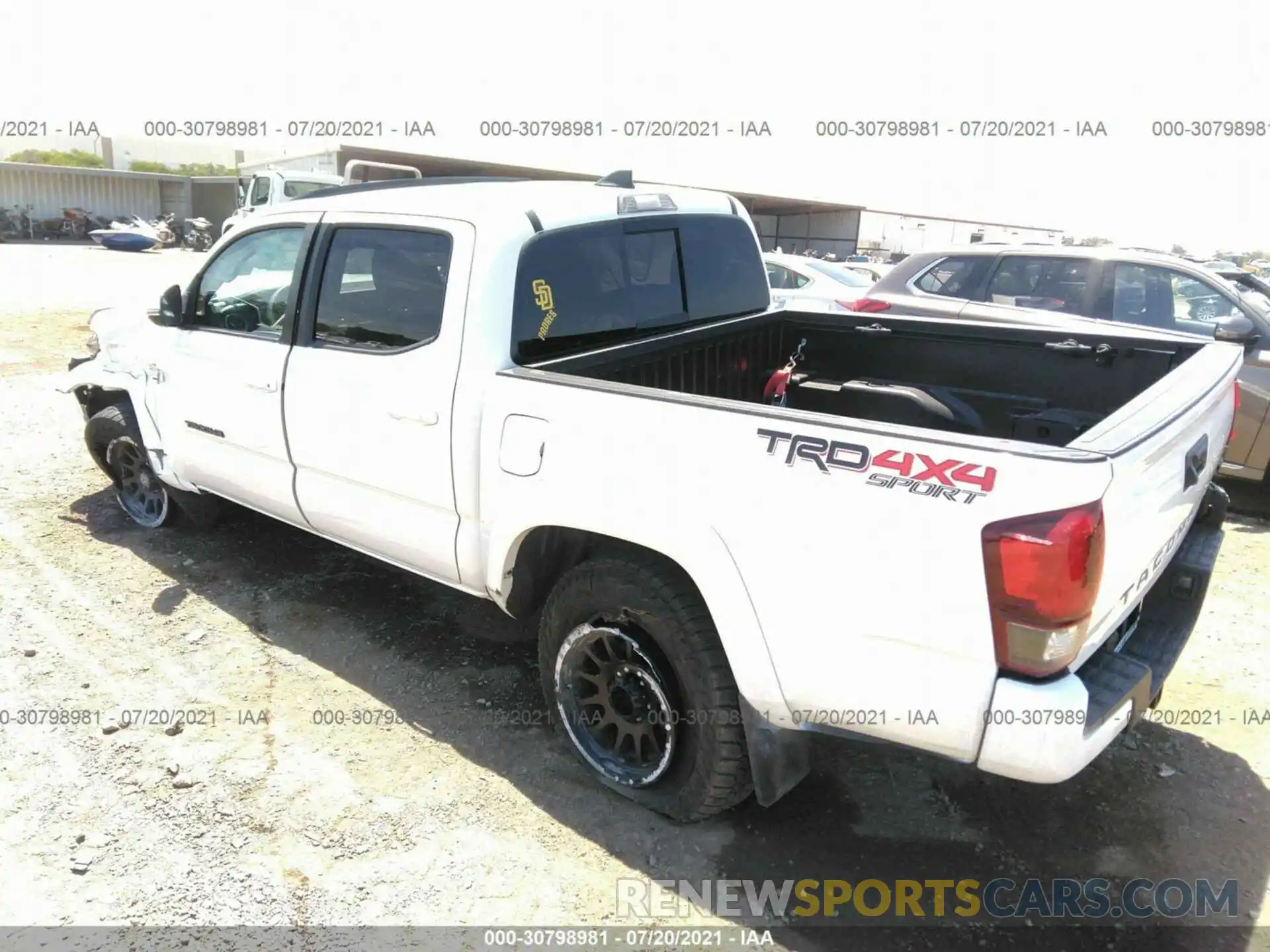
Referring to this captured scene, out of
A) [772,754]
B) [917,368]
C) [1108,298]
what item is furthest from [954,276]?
[772,754]

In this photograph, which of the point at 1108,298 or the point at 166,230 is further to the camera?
the point at 166,230

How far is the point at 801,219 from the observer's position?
51031mm

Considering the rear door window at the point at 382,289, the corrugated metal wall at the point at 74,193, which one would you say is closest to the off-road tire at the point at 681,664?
the rear door window at the point at 382,289

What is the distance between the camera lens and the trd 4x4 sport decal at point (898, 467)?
200 cm

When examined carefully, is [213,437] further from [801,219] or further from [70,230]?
[801,219]

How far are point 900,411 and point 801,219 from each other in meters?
50.5

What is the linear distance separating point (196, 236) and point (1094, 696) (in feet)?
132

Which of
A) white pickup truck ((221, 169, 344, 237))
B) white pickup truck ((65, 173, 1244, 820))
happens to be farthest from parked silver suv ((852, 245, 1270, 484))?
white pickup truck ((221, 169, 344, 237))

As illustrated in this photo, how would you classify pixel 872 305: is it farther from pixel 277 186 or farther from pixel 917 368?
pixel 277 186

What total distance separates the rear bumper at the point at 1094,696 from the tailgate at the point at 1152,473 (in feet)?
0.39

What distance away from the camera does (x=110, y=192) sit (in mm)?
41688

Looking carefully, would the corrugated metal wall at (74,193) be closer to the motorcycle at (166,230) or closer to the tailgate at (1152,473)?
the motorcycle at (166,230)

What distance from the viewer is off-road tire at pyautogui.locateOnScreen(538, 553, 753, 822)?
263cm

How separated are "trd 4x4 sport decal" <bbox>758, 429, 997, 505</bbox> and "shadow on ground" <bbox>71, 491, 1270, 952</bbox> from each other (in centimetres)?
89
